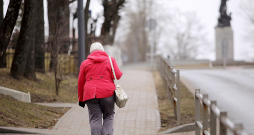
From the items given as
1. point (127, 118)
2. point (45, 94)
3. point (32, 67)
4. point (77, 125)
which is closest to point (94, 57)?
point (77, 125)

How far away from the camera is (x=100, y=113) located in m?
5.77

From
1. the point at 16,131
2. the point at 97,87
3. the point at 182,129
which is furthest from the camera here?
the point at 182,129

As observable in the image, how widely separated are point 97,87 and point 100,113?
0.44m


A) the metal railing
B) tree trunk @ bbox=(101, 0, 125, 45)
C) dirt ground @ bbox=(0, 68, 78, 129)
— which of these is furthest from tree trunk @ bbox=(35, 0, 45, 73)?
the metal railing

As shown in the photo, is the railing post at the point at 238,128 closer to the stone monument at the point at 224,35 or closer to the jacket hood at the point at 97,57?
the jacket hood at the point at 97,57

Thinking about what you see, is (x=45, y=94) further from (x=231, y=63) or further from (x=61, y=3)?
(x=231, y=63)

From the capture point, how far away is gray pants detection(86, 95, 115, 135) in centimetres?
566

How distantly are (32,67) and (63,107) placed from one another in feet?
11.9

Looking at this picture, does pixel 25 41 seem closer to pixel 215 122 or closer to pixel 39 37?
pixel 39 37

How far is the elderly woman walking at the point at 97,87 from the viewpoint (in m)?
5.59

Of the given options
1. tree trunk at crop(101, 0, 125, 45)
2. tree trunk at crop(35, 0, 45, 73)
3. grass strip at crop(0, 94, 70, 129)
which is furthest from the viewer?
tree trunk at crop(101, 0, 125, 45)

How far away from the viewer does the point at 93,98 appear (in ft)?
18.3

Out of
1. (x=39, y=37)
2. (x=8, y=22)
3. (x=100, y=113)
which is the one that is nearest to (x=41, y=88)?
(x=39, y=37)

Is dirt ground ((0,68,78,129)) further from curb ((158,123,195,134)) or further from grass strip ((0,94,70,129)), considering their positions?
curb ((158,123,195,134))
